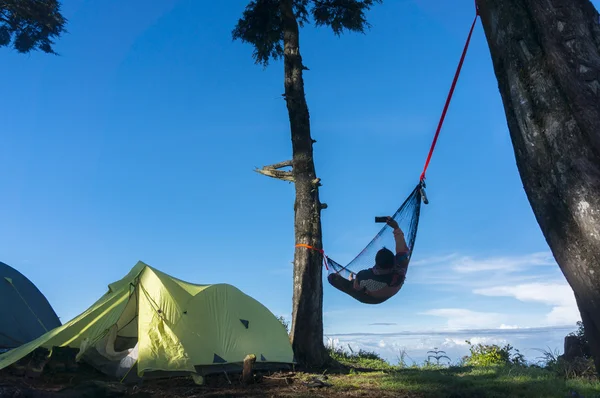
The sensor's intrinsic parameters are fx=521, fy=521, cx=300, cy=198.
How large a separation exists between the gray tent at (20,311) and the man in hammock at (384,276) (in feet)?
19.7

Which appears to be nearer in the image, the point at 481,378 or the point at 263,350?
the point at 481,378

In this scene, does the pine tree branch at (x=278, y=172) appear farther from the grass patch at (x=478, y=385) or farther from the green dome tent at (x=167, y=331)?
the grass patch at (x=478, y=385)

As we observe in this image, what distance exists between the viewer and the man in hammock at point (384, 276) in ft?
24.0

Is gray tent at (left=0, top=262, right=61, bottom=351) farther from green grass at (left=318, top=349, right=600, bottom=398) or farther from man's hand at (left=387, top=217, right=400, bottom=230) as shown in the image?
man's hand at (left=387, top=217, right=400, bottom=230)

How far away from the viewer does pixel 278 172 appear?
31.6ft

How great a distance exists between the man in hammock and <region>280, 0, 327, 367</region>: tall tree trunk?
2.85 feet

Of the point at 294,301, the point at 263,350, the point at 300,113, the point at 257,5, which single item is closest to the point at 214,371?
the point at 263,350

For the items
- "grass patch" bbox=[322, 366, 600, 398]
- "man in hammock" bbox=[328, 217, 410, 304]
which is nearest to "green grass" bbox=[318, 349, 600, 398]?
"grass patch" bbox=[322, 366, 600, 398]

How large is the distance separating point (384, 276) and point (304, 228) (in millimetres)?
1833

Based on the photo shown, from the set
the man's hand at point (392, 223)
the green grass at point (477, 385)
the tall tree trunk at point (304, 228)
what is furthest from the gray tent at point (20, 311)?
the man's hand at point (392, 223)

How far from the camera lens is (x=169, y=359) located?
652 centimetres

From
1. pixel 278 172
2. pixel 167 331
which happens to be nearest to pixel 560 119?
pixel 167 331

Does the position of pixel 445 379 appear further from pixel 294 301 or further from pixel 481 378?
pixel 294 301

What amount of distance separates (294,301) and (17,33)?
1025cm
